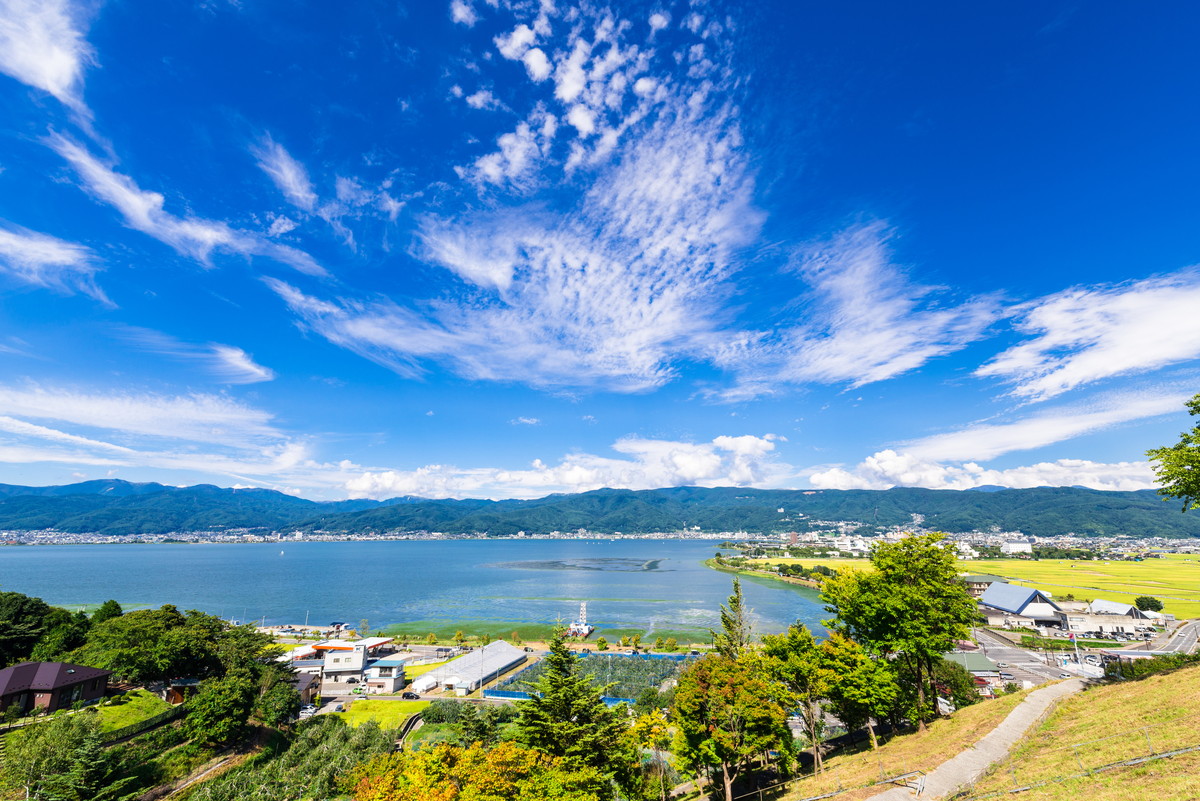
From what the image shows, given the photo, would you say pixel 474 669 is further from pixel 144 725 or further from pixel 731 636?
pixel 731 636

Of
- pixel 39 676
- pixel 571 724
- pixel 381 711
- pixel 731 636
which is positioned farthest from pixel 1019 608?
pixel 39 676

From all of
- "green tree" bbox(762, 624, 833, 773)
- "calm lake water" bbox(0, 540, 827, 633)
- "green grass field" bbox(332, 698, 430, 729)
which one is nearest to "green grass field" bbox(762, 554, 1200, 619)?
"calm lake water" bbox(0, 540, 827, 633)

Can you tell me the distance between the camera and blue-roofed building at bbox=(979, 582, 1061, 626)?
2837 inches

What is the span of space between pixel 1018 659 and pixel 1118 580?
77.7 metres

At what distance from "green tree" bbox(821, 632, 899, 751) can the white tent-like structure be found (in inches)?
1418

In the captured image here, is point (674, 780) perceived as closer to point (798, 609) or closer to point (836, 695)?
point (836, 695)

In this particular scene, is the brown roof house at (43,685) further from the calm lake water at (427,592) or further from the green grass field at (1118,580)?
the green grass field at (1118,580)

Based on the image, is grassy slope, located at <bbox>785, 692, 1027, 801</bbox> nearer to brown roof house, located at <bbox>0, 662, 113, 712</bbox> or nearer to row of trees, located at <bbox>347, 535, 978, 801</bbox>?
row of trees, located at <bbox>347, 535, 978, 801</bbox>

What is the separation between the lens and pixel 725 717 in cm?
1964

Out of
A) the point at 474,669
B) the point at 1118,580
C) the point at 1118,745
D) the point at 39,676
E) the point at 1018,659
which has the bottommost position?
the point at 1018,659

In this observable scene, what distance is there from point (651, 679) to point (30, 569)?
21118cm

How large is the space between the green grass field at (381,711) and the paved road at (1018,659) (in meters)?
50.8

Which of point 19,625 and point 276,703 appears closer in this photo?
point 276,703

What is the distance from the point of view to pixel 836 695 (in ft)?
78.2
